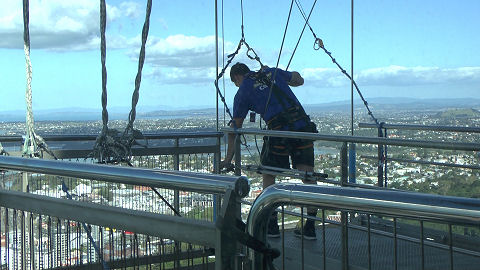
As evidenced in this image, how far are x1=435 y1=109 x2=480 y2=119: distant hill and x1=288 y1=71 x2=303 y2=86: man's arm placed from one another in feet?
7.57

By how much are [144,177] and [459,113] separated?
273 inches

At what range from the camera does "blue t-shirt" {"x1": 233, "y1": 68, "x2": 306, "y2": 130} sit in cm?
623

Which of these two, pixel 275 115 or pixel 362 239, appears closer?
pixel 362 239

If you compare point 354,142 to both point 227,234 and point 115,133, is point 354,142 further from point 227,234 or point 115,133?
point 227,234

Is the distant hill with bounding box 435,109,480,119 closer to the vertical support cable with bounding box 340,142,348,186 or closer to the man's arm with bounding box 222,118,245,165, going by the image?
the man's arm with bounding box 222,118,245,165

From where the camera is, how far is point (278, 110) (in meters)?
6.24

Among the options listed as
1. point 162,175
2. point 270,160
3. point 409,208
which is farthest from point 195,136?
point 409,208

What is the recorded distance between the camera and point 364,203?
1.69m

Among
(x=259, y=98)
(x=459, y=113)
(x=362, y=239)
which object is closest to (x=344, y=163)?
(x=362, y=239)

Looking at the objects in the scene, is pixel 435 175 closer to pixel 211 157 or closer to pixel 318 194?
pixel 211 157

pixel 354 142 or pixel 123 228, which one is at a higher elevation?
pixel 354 142

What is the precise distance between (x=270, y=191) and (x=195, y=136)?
481cm

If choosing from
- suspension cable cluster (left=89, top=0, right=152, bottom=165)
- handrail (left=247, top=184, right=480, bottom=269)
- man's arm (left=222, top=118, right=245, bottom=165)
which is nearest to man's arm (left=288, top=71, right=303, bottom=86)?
man's arm (left=222, top=118, right=245, bottom=165)

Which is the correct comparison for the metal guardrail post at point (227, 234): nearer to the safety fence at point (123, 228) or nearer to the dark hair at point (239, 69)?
the safety fence at point (123, 228)
